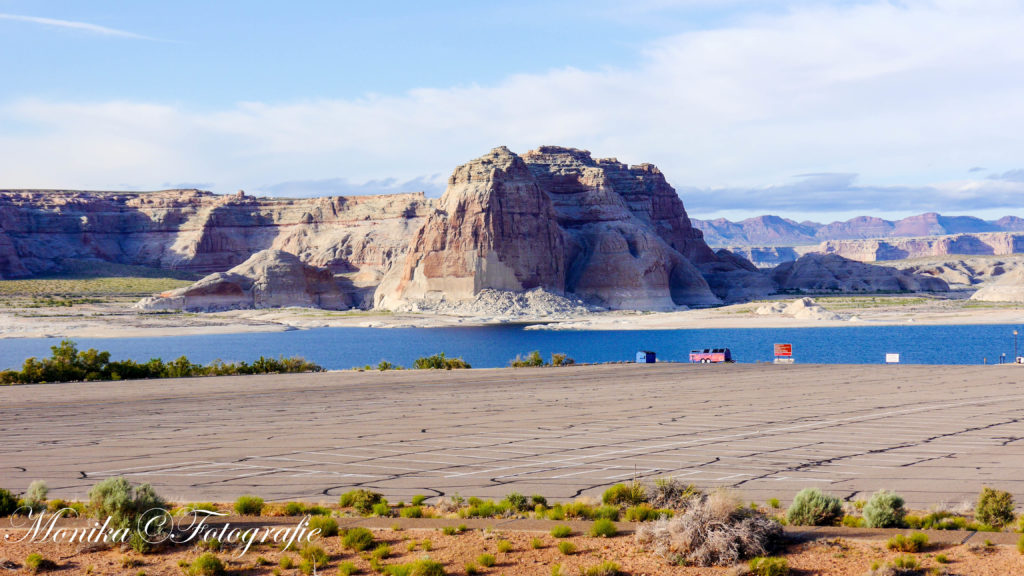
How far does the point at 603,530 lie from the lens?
1104cm

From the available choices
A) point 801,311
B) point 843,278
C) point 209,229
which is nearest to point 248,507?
point 801,311

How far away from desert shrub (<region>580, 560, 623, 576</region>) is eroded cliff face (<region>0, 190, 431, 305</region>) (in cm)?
15144

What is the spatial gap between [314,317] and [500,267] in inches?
1053

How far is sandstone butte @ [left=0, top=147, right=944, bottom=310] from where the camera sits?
132 metres

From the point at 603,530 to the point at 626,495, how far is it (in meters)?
1.81

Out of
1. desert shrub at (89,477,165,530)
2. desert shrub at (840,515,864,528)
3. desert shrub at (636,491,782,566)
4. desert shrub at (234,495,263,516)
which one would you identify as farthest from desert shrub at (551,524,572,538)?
desert shrub at (89,477,165,530)

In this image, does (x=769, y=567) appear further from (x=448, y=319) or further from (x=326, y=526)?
(x=448, y=319)

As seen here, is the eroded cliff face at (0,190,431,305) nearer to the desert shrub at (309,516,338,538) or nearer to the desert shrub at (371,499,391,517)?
the desert shrub at (371,499,391,517)

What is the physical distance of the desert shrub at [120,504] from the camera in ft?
36.7

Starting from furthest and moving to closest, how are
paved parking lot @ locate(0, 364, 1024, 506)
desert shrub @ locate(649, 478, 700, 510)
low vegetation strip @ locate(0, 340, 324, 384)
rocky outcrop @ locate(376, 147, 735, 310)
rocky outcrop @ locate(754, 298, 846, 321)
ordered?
1. rocky outcrop @ locate(376, 147, 735, 310)
2. rocky outcrop @ locate(754, 298, 846, 321)
3. low vegetation strip @ locate(0, 340, 324, 384)
4. paved parking lot @ locate(0, 364, 1024, 506)
5. desert shrub @ locate(649, 478, 700, 510)

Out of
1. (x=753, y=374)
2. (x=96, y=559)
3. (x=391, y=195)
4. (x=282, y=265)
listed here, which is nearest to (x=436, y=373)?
(x=753, y=374)

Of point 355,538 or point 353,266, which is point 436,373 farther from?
point 353,266

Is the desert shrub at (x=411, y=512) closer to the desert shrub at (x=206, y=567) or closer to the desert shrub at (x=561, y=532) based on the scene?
the desert shrub at (x=561, y=532)

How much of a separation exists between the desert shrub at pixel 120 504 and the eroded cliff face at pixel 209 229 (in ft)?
489
